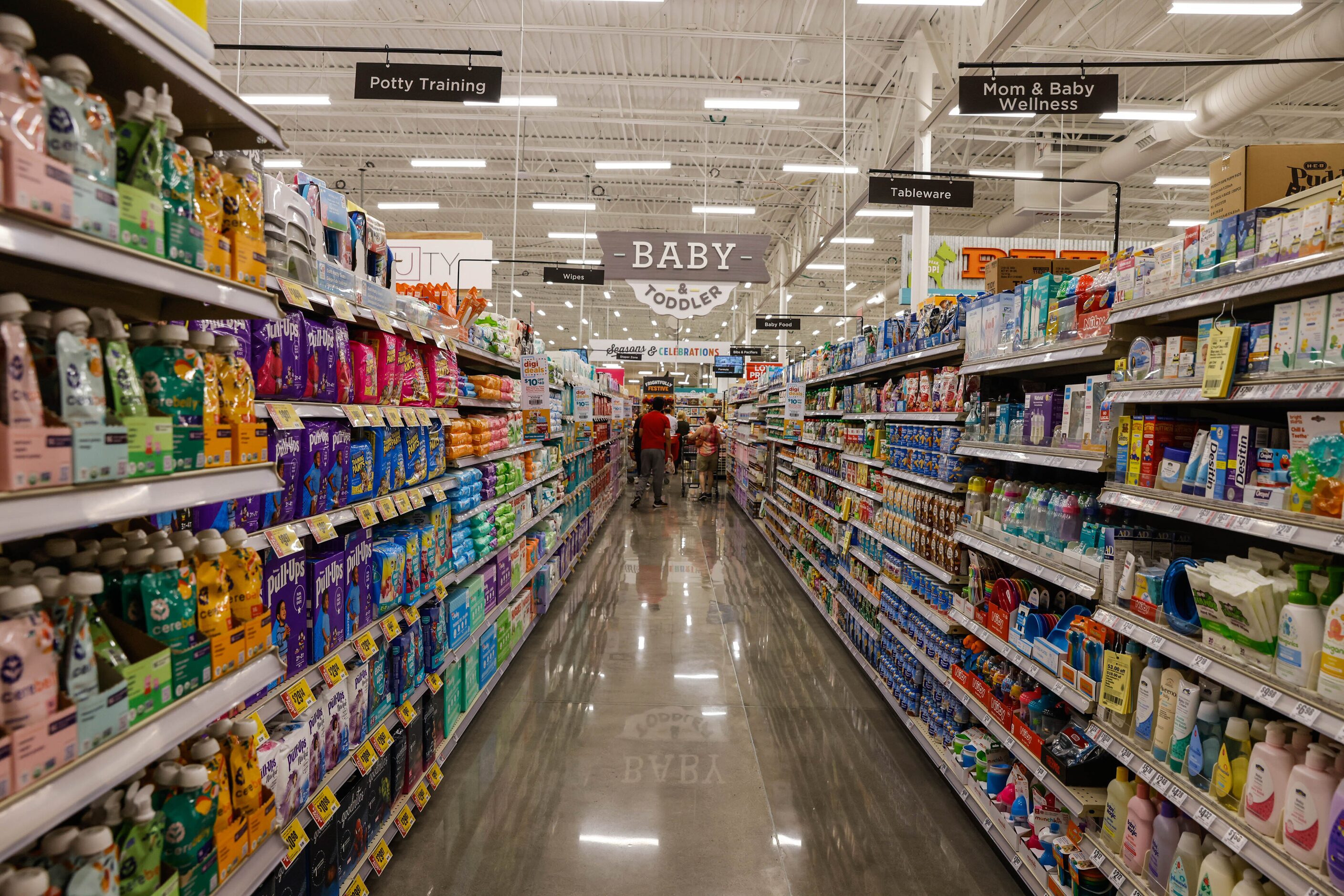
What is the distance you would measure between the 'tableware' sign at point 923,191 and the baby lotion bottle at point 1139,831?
578 cm

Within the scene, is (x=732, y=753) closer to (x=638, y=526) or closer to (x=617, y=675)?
(x=617, y=675)

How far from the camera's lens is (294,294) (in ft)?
6.20

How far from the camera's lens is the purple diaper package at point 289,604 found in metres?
1.86

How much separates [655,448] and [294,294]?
11312mm

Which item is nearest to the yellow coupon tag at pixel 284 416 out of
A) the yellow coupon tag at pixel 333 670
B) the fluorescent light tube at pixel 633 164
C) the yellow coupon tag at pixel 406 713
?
the yellow coupon tag at pixel 333 670

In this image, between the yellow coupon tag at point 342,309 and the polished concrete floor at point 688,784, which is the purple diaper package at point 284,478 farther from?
the polished concrete floor at point 688,784

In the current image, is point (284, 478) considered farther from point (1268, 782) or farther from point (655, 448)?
point (655, 448)

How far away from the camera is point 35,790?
98 cm

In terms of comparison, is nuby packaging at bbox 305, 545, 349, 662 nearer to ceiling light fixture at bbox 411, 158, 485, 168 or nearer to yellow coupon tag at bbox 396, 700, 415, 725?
yellow coupon tag at bbox 396, 700, 415, 725

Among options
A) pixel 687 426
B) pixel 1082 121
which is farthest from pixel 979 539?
pixel 687 426

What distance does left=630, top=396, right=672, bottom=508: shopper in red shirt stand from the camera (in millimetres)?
12914

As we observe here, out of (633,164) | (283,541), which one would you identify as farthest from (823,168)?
(283,541)

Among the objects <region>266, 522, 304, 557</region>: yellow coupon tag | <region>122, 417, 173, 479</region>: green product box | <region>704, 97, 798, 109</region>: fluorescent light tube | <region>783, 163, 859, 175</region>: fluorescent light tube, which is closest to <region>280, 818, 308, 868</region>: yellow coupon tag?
<region>266, 522, 304, 557</region>: yellow coupon tag

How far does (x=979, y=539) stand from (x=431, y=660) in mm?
2596
